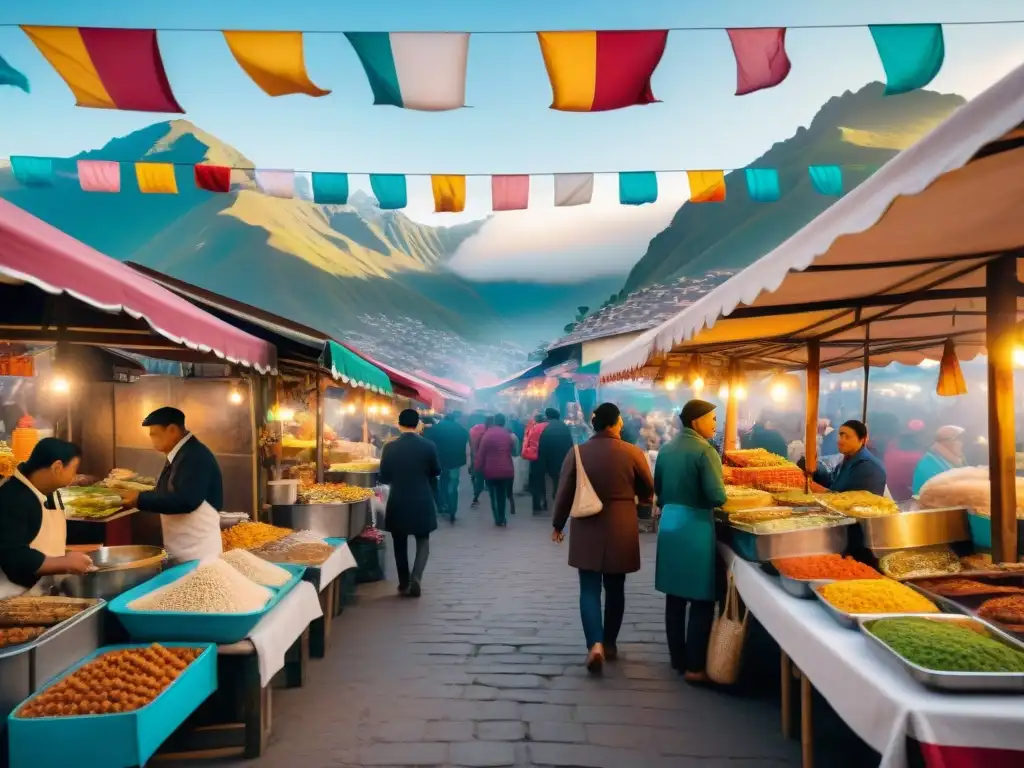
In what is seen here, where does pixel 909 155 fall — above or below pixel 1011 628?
above

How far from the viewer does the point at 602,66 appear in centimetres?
625

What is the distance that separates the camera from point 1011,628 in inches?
112

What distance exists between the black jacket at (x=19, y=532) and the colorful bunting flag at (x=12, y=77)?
4781 mm

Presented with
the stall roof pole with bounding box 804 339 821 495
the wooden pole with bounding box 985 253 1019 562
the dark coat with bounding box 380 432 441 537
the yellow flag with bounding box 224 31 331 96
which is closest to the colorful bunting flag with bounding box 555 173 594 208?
the stall roof pole with bounding box 804 339 821 495

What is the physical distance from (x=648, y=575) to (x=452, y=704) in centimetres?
437

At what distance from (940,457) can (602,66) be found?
5688mm

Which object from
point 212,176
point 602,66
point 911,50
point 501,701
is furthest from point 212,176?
point 911,50

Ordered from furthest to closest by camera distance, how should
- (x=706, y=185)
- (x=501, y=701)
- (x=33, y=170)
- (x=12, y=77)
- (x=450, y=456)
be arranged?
1. (x=450, y=456)
2. (x=706, y=185)
3. (x=33, y=170)
4. (x=12, y=77)
5. (x=501, y=701)

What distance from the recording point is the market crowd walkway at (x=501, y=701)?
3.80 metres

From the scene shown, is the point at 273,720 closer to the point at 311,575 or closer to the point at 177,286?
the point at 311,575

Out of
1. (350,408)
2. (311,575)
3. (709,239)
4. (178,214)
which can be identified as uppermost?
(178,214)

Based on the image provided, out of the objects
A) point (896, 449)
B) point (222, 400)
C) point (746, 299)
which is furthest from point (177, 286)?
point (896, 449)

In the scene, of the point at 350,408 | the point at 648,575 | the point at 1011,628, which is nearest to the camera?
the point at 1011,628

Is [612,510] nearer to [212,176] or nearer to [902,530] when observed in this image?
[902,530]
